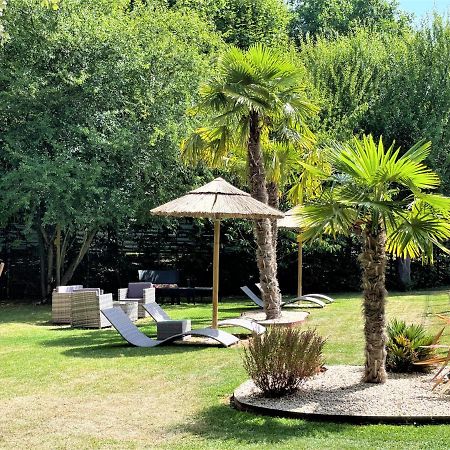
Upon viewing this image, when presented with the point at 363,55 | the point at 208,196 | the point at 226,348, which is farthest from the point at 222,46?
the point at 226,348

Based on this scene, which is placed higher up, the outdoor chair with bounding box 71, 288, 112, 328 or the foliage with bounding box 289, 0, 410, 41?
the foliage with bounding box 289, 0, 410, 41

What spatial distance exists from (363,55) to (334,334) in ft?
49.9

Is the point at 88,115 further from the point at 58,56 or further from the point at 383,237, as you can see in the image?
the point at 383,237

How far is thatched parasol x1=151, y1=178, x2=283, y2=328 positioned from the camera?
12680mm

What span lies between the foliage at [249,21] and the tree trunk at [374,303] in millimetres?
27494

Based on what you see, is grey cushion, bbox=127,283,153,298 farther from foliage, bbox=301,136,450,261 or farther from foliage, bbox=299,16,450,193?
foliage, bbox=301,136,450,261

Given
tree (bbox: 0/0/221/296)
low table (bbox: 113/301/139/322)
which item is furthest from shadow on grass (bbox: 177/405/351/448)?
tree (bbox: 0/0/221/296)

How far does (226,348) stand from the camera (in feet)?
39.1

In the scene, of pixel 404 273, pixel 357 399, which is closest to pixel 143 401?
pixel 357 399

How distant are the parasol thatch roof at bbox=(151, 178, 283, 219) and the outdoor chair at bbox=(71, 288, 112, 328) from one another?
3.30 metres

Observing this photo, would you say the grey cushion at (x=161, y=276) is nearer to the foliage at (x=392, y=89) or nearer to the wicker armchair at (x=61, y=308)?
the wicker armchair at (x=61, y=308)

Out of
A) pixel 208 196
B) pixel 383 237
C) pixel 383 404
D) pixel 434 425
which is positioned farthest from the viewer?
pixel 208 196

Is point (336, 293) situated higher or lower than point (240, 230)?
lower

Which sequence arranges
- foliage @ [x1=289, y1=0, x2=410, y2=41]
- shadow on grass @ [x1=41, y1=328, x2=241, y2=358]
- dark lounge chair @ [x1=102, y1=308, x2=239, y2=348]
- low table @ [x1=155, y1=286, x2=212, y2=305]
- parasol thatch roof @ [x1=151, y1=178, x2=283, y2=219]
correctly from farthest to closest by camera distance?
1. foliage @ [x1=289, y1=0, x2=410, y2=41]
2. low table @ [x1=155, y1=286, x2=212, y2=305]
3. parasol thatch roof @ [x1=151, y1=178, x2=283, y2=219]
4. dark lounge chair @ [x1=102, y1=308, x2=239, y2=348]
5. shadow on grass @ [x1=41, y1=328, x2=241, y2=358]
